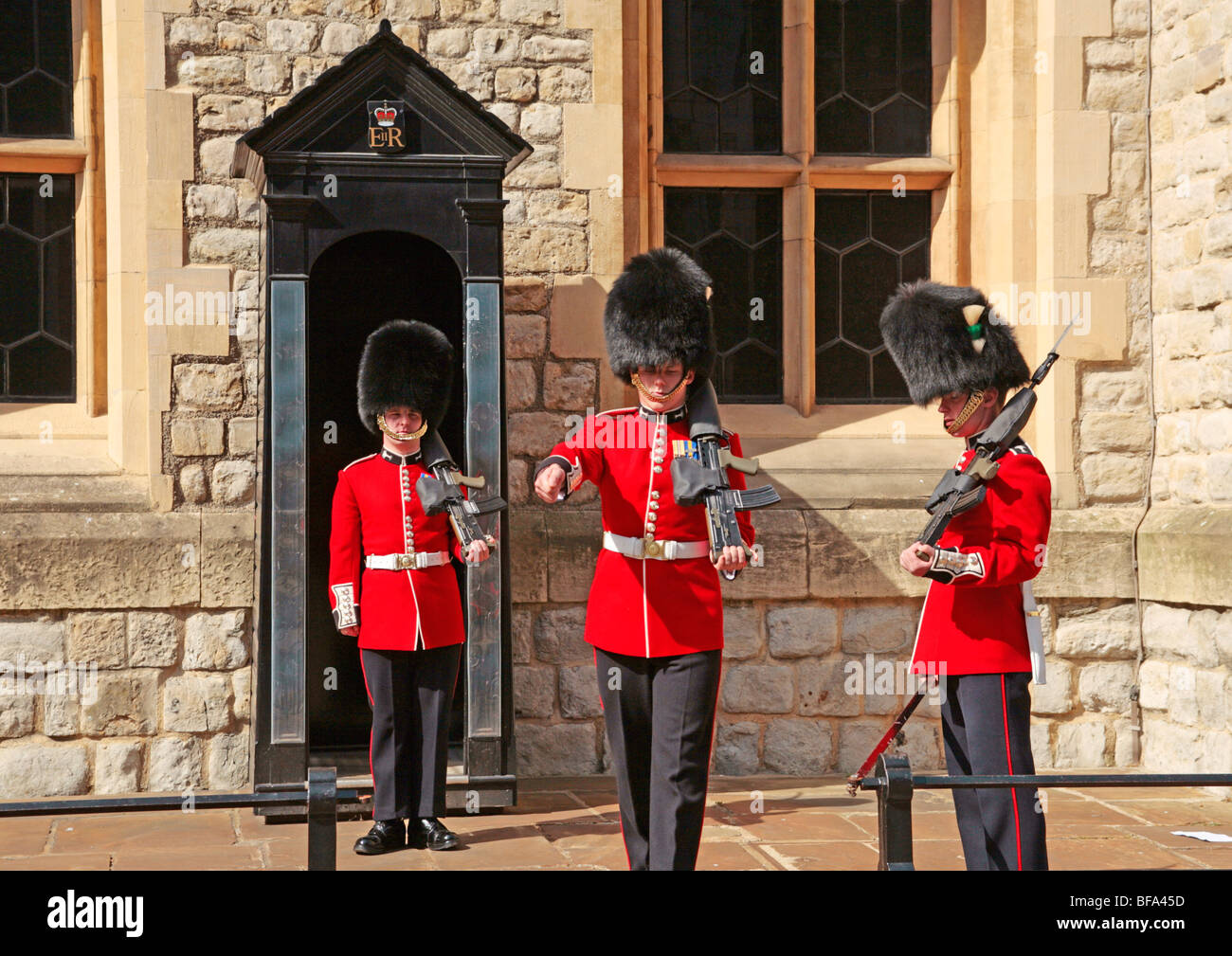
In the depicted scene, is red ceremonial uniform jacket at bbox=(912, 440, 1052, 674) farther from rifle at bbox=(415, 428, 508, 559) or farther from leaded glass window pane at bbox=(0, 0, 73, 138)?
leaded glass window pane at bbox=(0, 0, 73, 138)

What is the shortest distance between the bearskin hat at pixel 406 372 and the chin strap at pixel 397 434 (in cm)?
2

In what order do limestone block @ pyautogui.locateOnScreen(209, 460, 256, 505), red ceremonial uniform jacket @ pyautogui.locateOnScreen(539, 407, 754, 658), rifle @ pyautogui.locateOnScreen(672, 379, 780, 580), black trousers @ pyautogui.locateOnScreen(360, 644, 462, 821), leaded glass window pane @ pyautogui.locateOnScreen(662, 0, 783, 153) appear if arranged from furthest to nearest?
1. leaded glass window pane @ pyautogui.locateOnScreen(662, 0, 783, 153)
2. limestone block @ pyautogui.locateOnScreen(209, 460, 256, 505)
3. black trousers @ pyautogui.locateOnScreen(360, 644, 462, 821)
4. red ceremonial uniform jacket @ pyautogui.locateOnScreen(539, 407, 754, 658)
5. rifle @ pyautogui.locateOnScreen(672, 379, 780, 580)

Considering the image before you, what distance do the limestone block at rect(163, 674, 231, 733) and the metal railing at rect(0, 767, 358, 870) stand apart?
2.84 meters

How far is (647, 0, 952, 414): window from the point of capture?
5.98 m

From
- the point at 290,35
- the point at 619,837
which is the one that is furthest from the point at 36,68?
the point at 619,837

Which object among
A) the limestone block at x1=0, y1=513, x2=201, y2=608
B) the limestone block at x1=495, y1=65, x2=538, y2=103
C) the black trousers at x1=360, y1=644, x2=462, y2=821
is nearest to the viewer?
the black trousers at x1=360, y1=644, x2=462, y2=821

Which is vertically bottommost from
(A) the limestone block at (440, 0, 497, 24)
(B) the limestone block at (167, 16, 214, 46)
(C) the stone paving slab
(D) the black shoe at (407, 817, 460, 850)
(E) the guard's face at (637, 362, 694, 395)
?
(C) the stone paving slab

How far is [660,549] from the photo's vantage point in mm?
3512

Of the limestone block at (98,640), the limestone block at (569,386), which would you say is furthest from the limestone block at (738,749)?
the limestone block at (98,640)

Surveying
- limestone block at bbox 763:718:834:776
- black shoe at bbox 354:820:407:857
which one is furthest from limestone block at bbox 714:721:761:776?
black shoe at bbox 354:820:407:857

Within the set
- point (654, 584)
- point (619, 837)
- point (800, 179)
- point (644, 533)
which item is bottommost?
point (619, 837)

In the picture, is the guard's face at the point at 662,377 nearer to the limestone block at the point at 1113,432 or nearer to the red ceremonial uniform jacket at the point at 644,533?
the red ceremonial uniform jacket at the point at 644,533

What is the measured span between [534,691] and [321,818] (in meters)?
3.04

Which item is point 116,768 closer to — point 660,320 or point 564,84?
point 660,320
